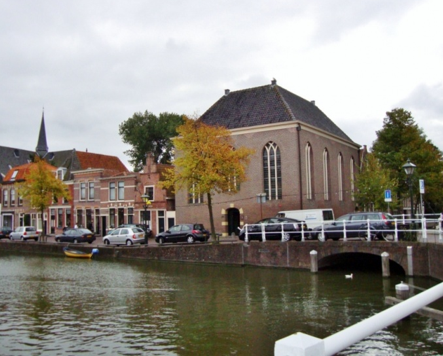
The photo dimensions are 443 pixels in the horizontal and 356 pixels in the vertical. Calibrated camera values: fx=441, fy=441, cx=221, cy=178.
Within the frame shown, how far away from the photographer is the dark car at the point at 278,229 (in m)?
26.6

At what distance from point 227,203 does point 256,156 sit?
495 centimetres

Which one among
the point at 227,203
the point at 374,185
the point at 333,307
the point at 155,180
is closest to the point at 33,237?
the point at 155,180

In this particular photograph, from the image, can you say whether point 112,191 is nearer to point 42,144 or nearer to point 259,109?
point 259,109

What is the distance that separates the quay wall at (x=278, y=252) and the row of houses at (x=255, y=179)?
210 inches

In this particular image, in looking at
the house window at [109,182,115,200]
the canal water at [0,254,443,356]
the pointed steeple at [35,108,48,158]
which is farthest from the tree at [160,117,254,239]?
the pointed steeple at [35,108,48,158]

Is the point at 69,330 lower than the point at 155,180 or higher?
lower

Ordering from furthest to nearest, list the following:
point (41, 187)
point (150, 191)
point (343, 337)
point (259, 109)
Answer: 1. point (150, 191)
2. point (41, 187)
3. point (259, 109)
4. point (343, 337)

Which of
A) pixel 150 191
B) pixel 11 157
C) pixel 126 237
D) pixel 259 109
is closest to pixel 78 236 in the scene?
pixel 126 237

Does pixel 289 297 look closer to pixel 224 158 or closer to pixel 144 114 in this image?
pixel 224 158

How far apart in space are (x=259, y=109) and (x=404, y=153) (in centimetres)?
1517

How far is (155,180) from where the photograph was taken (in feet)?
147

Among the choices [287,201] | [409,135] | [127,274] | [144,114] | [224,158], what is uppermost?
[144,114]

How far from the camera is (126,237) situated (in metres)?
35.3

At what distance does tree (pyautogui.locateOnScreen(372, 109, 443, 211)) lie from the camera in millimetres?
42781
